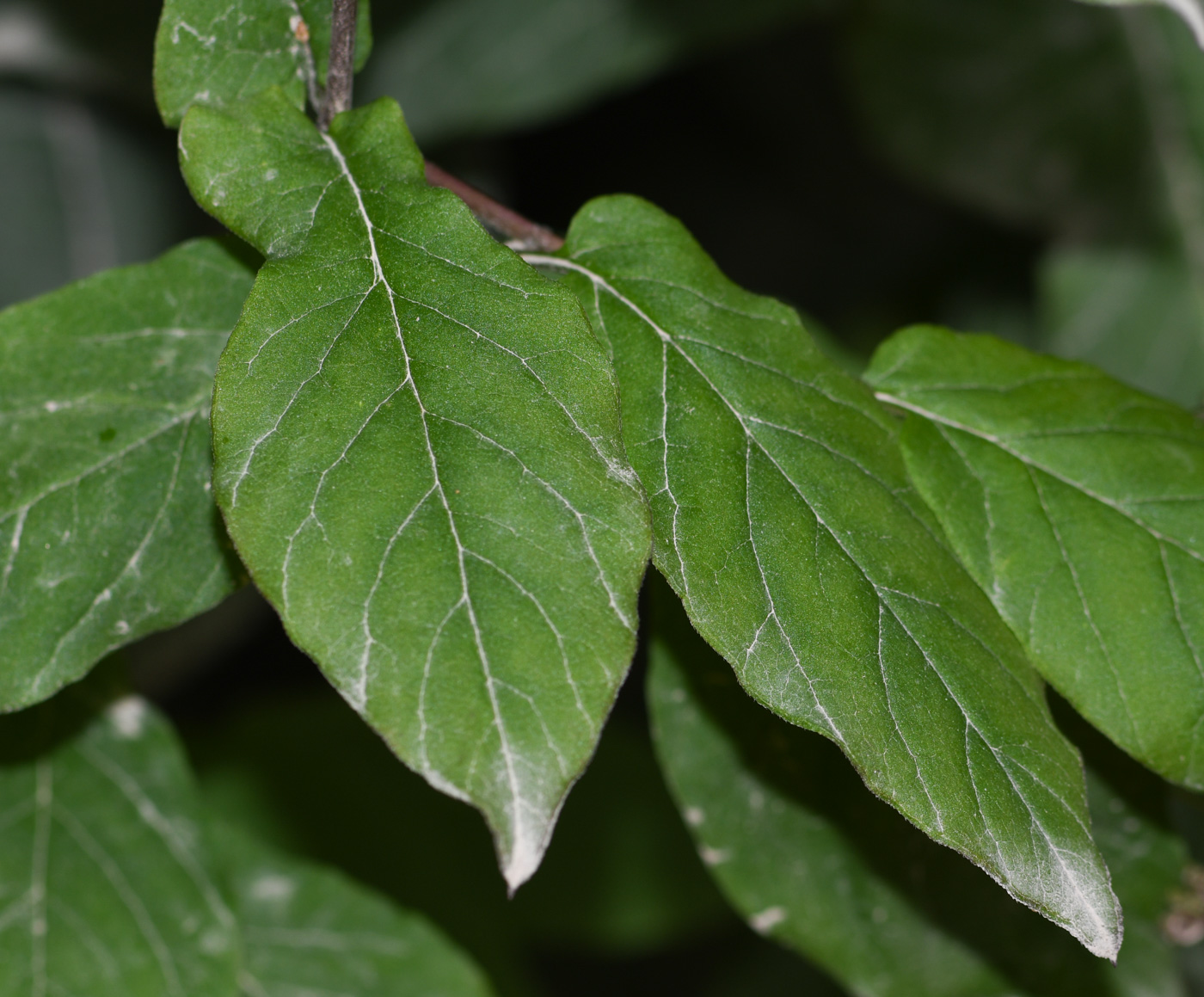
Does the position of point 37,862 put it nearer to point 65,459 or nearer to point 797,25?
point 65,459

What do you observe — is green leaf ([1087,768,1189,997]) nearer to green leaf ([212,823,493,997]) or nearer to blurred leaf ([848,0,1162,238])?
green leaf ([212,823,493,997])

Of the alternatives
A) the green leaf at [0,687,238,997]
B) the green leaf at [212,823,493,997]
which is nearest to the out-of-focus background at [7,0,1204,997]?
the green leaf at [212,823,493,997]

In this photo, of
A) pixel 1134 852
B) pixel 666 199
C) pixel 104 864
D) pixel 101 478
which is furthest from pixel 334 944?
pixel 666 199

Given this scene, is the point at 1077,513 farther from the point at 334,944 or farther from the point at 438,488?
the point at 334,944

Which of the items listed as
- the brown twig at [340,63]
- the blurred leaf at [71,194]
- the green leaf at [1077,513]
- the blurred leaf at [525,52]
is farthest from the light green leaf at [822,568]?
the blurred leaf at [71,194]

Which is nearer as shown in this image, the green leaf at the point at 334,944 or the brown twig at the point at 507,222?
the brown twig at the point at 507,222

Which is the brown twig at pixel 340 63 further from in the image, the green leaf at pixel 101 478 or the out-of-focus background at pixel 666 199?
the out-of-focus background at pixel 666 199
